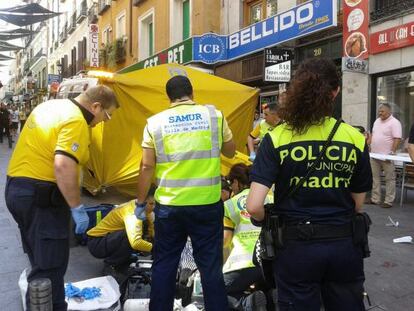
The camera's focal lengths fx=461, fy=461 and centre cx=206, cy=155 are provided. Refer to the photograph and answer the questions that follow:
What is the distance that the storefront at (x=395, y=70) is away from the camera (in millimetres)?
9031

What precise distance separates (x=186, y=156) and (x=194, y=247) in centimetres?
62

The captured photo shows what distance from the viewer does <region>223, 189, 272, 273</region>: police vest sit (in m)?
3.34

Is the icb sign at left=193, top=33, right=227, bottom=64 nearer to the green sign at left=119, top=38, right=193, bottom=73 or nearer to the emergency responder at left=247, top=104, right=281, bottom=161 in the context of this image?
the green sign at left=119, top=38, right=193, bottom=73

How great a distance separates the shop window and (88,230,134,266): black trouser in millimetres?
7591

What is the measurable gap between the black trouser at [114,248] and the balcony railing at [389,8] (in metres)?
7.49

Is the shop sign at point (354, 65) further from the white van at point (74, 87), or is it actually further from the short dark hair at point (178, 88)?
the short dark hair at point (178, 88)

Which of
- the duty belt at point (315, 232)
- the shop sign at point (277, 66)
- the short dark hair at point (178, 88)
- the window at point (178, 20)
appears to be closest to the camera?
the duty belt at point (315, 232)

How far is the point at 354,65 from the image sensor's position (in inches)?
380

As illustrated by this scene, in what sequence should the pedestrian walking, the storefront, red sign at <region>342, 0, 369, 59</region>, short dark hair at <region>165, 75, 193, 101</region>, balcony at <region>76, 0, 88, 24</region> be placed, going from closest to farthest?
short dark hair at <region>165, 75, 193, 101</region> < the pedestrian walking < the storefront < red sign at <region>342, 0, 369, 59</region> < balcony at <region>76, 0, 88, 24</region>

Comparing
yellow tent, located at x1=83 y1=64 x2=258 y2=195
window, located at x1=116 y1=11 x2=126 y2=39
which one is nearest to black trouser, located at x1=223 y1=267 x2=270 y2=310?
yellow tent, located at x1=83 y1=64 x2=258 y2=195

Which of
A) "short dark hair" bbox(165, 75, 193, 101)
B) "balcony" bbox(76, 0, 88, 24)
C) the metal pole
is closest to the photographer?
the metal pole

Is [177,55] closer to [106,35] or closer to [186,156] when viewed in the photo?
[106,35]

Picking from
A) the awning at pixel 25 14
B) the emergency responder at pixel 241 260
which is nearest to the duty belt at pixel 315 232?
the emergency responder at pixel 241 260

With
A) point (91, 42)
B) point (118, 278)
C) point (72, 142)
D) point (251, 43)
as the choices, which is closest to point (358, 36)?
point (251, 43)
